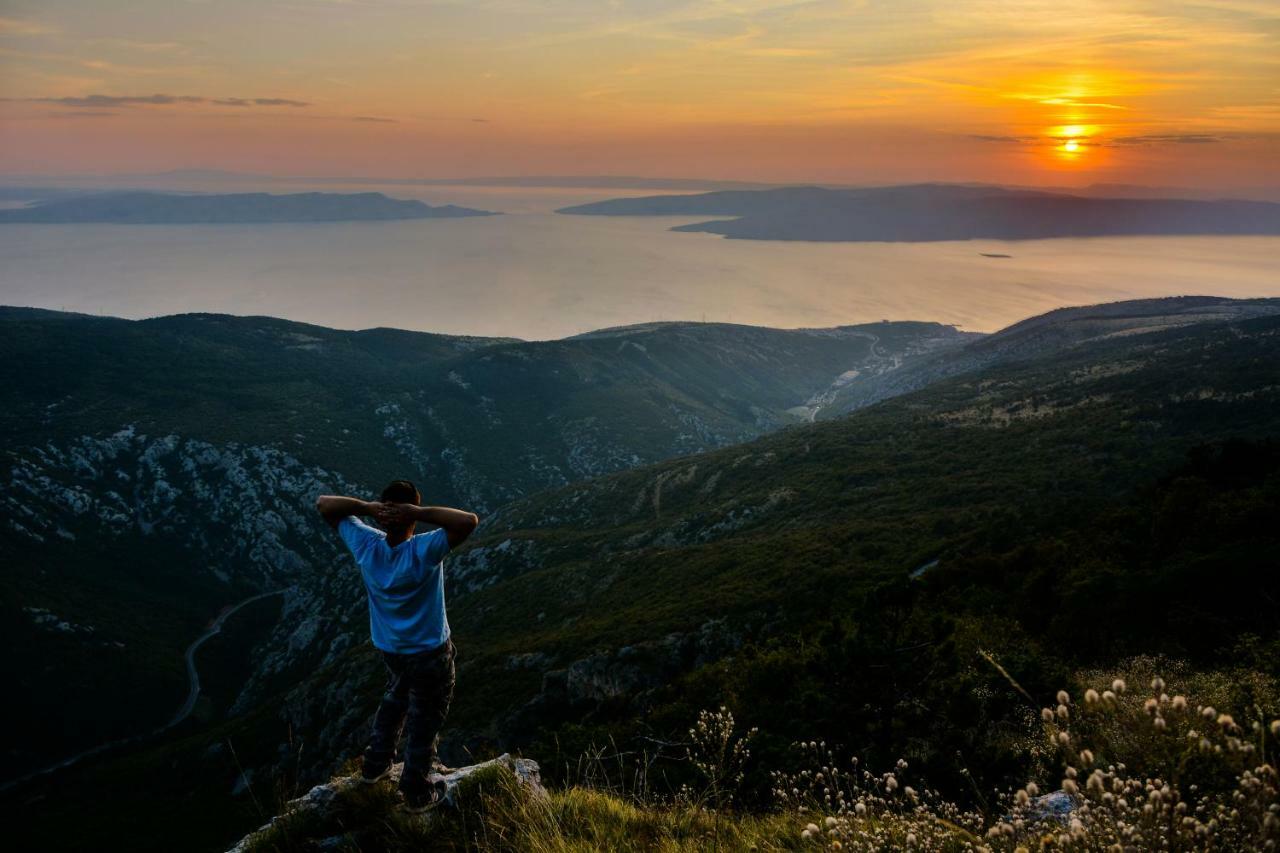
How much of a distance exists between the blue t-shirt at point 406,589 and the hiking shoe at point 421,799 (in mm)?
1277

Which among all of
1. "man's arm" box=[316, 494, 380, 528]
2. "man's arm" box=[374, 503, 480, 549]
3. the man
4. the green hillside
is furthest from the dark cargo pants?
the green hillside

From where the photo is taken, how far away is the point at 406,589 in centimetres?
656

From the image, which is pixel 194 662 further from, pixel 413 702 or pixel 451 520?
pixel 451 520

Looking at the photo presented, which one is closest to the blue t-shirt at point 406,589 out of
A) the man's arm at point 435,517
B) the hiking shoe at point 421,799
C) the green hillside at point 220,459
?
the man's arm at point 435,517

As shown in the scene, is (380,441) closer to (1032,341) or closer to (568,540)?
(568,540)

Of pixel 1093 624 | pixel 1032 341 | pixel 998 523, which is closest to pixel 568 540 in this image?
pixel 998 523

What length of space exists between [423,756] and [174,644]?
99159 mm

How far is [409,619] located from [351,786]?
190cm

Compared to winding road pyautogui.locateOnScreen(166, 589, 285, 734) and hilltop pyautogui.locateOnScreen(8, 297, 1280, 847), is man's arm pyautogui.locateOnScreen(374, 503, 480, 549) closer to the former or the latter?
hilltop pyautogui.locateOnScreen(8, 297, 1280, 847)

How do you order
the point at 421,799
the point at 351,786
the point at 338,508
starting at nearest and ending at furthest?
the point at 421,799 < the point at 351,786 < the point at 338,508

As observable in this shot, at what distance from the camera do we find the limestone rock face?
246 inches

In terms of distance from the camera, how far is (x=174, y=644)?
83.3 meters

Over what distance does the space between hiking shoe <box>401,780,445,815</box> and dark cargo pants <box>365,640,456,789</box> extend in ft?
1.09

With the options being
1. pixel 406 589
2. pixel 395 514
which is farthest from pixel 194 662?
pixel 395 514
